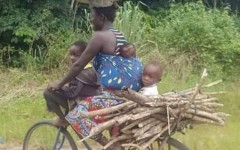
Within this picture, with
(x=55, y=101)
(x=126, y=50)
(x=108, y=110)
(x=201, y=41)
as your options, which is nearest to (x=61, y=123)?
(x=55, y=101)

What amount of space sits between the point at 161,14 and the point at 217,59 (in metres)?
2.76

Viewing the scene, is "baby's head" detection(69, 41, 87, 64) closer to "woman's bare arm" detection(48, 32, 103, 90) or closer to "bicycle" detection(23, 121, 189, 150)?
"woman's bare arm" detection(48, 32, 103, 90)

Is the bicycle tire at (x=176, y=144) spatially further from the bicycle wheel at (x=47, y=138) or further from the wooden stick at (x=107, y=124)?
the bicycle wheel at (x=47, y=138)

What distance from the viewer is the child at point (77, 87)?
5.13 m

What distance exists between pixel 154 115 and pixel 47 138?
5.60 feet

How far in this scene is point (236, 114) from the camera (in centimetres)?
820

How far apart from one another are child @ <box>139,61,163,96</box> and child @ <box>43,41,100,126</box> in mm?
457

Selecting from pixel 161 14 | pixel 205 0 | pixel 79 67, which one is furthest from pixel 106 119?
pixel 205 0

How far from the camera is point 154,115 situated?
460cm

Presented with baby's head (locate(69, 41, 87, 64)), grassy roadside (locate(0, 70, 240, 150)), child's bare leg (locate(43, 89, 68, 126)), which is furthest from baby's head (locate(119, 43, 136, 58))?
grassy roadside (locate(0, 70, 240, 150))

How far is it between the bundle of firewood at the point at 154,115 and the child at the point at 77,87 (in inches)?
17.1

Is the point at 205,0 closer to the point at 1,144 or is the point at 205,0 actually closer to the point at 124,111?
the point at 1,144

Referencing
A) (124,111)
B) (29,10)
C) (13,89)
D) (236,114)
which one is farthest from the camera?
(29,10)

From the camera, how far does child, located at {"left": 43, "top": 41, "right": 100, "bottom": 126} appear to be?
5129mm
